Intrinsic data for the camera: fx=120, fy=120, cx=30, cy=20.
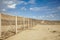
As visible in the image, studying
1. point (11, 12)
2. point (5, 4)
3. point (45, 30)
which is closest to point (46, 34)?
point (45, 30)

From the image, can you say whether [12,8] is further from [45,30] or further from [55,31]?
[55,31]

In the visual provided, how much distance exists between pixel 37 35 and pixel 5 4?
0.79 meters

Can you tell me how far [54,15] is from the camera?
79.7 inches

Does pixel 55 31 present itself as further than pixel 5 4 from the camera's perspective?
No

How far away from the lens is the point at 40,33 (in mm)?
2057

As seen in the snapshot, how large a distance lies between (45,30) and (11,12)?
2.23ft

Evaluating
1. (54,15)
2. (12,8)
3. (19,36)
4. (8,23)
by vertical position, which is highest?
(12,8)

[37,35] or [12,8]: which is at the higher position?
[12,8]

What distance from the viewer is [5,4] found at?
7.06 feet

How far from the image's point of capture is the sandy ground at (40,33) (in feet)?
6.60

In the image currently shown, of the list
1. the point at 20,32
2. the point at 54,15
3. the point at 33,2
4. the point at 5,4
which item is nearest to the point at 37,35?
the point at 20,32

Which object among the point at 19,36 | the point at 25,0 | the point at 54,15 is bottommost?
the point at 19,36

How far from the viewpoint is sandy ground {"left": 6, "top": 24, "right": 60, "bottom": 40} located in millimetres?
2012

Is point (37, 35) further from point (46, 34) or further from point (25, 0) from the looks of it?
point (25, 0)
